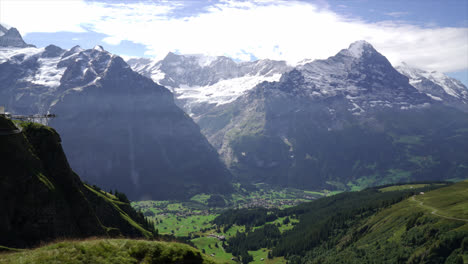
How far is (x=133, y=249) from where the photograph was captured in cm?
4416

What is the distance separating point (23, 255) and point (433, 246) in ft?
554

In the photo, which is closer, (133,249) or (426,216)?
(133,249)

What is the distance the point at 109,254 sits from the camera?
42188 mm

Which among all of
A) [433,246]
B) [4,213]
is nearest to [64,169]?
[4,213]

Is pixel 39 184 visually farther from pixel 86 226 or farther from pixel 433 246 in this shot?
pixel 433 246

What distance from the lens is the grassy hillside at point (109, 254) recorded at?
39.6m

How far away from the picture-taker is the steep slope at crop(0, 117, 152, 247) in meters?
56.8

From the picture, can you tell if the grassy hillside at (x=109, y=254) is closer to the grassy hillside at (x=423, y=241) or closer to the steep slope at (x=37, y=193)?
the steep slope at (x=37, y=193)

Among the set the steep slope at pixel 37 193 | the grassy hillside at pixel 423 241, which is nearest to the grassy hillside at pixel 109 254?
the steep slope at pixel 37 193

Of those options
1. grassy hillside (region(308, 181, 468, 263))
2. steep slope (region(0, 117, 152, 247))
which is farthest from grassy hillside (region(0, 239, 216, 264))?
grassy hillside (region(308, 181, 468, 263))

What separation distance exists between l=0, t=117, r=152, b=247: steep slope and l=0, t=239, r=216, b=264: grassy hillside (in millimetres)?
14771

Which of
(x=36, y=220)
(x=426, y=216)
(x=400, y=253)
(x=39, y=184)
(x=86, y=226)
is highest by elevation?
(x=39, y=184)

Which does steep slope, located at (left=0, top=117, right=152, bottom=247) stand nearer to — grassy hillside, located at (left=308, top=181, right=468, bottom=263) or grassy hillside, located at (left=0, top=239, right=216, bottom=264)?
grassy hillside, located at (left=0, top=239, right=216, bottom=264)

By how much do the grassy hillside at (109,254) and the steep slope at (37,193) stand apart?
14.8m
